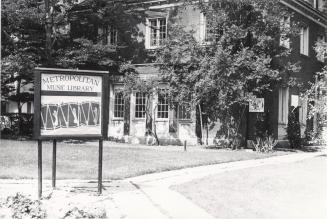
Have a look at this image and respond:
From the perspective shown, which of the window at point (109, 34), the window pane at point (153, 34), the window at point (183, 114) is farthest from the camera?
the window at point (109, 34)

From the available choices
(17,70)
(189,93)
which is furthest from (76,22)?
(189,93)

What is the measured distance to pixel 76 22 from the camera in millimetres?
24406

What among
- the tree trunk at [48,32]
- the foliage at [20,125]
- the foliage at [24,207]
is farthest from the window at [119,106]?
the foliage at [24,207]

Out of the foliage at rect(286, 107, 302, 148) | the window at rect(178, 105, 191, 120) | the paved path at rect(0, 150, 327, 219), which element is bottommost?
the paved path at rect(0, 150, 327, 219)

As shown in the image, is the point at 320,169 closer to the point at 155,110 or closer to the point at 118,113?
the point at 155,110

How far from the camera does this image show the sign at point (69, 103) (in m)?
8.27

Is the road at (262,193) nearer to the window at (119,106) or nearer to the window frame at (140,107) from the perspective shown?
Answer: the window frame at (140,107)

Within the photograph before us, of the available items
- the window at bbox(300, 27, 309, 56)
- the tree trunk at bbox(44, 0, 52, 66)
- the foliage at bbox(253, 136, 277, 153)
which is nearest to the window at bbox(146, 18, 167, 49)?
the tree trunk at bbox(44, 0, 52, 66)

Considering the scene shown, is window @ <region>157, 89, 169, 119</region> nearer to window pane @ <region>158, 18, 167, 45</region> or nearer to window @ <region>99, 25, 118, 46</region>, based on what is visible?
window pane @ <region>158, 18, 167, 45</region>

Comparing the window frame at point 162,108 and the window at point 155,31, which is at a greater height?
the window at point 155,31

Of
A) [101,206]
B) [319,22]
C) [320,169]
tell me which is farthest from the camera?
[319,22]

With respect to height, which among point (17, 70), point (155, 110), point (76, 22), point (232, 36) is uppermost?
point (76, 22)

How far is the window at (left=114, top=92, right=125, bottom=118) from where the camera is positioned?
2448 centimetres

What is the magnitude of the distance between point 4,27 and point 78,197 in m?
16.9
